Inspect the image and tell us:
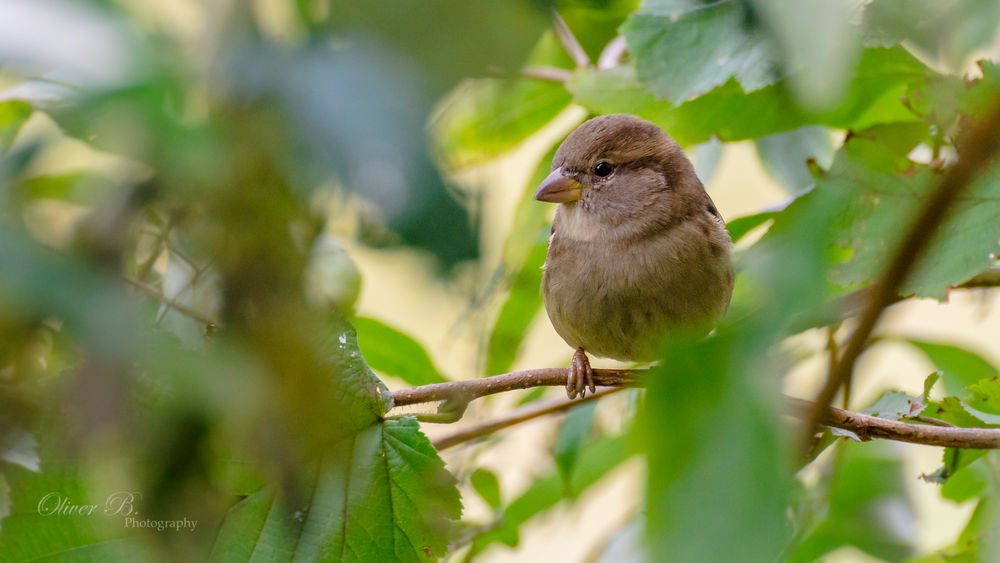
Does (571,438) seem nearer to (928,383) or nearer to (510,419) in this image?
(510,419)

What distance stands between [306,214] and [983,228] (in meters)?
1.27

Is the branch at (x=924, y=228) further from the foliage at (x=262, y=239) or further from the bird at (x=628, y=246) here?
the bird at (x=628, y=246)

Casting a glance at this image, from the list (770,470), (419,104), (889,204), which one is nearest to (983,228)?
(889,204)

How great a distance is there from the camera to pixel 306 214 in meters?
0.52

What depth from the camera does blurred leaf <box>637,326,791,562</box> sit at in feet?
2.17

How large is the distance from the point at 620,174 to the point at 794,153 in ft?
1.70

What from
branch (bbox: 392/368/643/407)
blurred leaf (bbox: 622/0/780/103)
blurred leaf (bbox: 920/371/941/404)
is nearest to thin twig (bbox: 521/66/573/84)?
blurred leaf (bbox: 622/0/780/103)

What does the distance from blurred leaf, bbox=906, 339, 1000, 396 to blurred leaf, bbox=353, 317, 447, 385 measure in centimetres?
131

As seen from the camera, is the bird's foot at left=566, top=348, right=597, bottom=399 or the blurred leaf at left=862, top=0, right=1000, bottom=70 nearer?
the blurred leaf at left=862, top=0, right=1000, bottom=70

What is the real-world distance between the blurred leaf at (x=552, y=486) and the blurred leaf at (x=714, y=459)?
5.26 feet

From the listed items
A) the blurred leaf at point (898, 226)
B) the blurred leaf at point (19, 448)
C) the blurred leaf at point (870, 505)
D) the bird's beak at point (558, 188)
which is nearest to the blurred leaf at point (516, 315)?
the bird's beak at point (558, 188)

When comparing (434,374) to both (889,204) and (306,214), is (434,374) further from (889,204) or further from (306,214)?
(306,214)

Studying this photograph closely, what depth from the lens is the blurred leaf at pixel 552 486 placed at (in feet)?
7.91

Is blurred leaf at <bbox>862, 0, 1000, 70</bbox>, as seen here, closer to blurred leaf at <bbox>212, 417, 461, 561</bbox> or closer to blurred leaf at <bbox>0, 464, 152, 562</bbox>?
blurred leaf at <bbox>212, 417, 461, 561</bbox>
